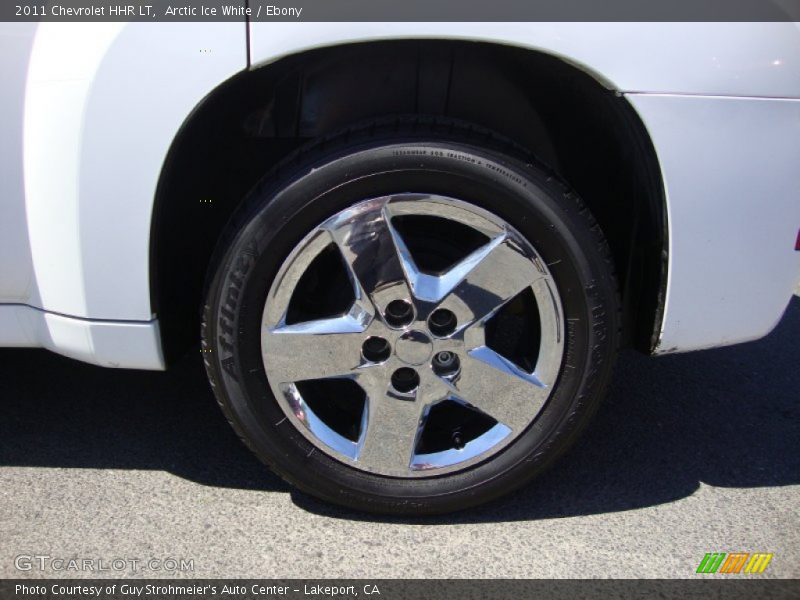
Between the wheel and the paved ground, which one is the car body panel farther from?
the paved ground

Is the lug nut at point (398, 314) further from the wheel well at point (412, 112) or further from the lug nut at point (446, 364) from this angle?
the wheel well at point (412, 112)

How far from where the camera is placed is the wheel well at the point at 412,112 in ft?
6.40

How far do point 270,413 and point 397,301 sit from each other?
43 centimetres

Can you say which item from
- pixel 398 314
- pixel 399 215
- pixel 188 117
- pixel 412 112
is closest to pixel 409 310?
pixel 398 314

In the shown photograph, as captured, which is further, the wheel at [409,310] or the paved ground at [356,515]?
the paved ground at [356,515]

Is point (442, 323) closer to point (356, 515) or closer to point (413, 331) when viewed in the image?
point (413, 331)

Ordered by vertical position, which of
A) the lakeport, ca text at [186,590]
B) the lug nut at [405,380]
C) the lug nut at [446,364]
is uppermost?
the lug nut at [446,364]

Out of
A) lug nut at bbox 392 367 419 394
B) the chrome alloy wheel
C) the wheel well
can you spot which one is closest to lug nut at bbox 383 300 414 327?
the chrome alloy wheel

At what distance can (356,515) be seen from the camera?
218cm

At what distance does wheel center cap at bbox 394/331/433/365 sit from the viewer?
6.54ft

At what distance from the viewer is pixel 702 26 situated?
1.77 metres

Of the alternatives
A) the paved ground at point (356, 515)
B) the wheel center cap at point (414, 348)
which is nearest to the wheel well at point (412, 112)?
the paved ground at point (356, 515)

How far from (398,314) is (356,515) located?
1.89 feet
